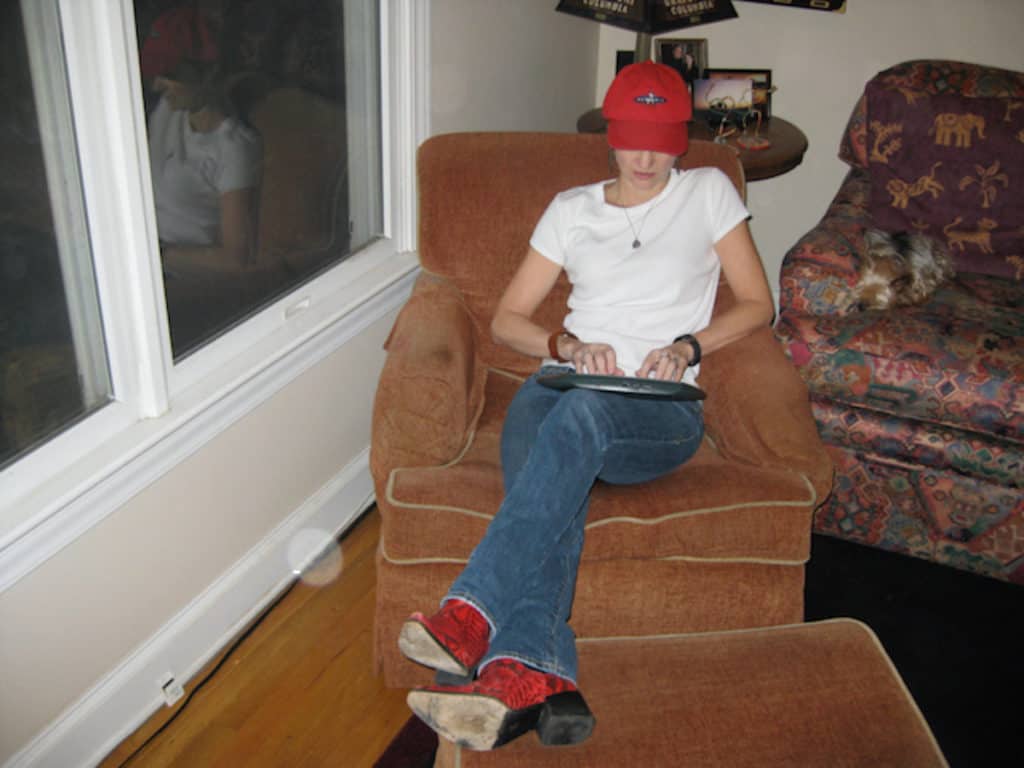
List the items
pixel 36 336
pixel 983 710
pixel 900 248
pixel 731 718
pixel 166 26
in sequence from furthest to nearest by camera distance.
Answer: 1. pixel 900 248
2. pixel 983 710
3. pixel 166 26
4. pixel 36 336
5. pixel 731 718

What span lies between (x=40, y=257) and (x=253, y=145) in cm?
70

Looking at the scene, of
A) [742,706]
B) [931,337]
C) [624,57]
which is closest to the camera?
[742,706]

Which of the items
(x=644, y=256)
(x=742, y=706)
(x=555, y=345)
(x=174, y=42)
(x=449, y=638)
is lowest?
(x=742, y=706)

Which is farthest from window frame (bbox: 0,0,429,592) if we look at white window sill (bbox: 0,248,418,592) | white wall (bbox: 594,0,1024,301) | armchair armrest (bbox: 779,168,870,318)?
white wall (bbox: 594,0,1024,301)

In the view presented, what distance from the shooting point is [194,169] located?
206cm

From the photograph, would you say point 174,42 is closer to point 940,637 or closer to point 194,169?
point 194,169

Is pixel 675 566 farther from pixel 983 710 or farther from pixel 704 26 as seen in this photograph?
pixel 704 26

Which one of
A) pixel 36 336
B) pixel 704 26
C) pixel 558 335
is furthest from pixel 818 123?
pixel 36 336

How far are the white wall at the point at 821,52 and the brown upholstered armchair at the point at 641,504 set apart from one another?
166 centimetres

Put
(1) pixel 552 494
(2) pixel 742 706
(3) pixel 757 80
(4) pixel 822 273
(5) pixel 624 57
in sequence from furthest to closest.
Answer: (5) pixel 624 57, (3) pixel 757 80, (4) pixel 822 273, (1) pixel 552 494, (2) pixel 742 706

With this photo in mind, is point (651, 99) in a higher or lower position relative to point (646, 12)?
lower

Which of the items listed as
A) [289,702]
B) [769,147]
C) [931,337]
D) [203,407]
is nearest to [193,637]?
[289,702]

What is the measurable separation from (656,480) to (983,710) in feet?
2.90

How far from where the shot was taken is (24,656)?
1670mm
